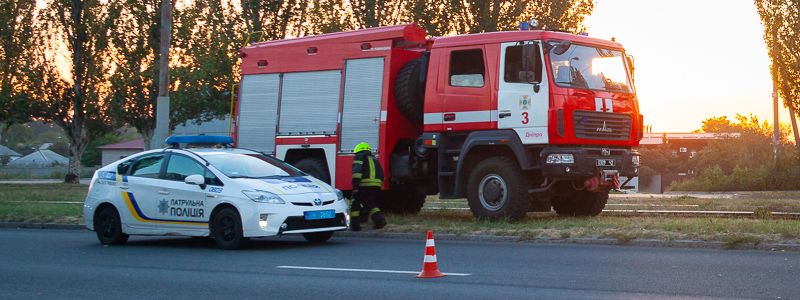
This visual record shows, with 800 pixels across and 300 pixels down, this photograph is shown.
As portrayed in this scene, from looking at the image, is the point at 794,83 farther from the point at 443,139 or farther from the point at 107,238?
the point at 107,238

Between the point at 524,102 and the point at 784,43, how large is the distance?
2655 centimetres

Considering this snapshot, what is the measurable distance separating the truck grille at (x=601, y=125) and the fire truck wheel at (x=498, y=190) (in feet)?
3.99

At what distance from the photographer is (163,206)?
55.4 ft

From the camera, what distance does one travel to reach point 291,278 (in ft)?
40.2

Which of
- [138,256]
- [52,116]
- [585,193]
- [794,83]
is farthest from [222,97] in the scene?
[138,256]

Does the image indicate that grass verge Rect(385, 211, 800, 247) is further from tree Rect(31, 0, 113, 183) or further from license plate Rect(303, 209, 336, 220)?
tree Rect(31, 0, 113, 183)

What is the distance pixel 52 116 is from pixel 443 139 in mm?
37705

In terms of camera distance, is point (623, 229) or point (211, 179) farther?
point (623, 229)

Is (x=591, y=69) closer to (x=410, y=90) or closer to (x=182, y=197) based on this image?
(x=410, y=90)

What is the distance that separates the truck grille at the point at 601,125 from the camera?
61.1 feet

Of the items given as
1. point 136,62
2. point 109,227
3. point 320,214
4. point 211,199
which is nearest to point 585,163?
point 320,214

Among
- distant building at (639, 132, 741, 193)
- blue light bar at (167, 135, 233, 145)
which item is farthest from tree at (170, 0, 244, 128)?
distant building at (639, 132, 741, 193)

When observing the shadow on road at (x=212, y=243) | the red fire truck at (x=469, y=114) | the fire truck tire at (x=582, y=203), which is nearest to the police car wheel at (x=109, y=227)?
the shadow on road at (x=212, y=243)

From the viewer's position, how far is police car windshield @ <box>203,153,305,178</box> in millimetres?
16609
